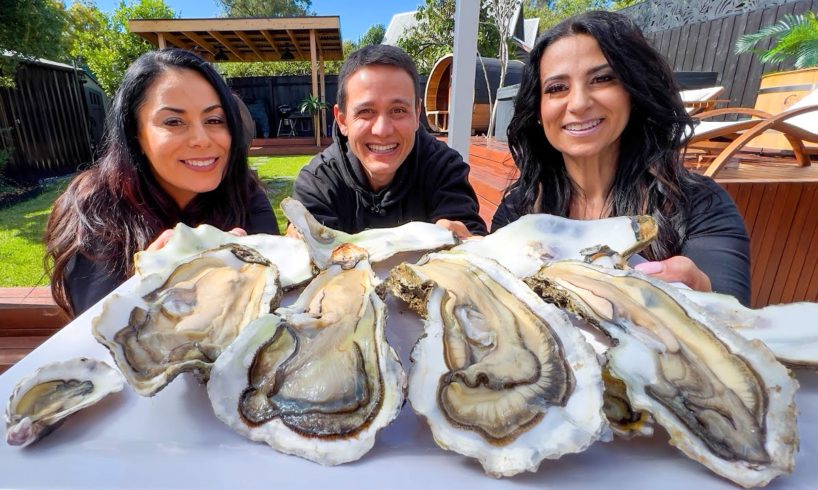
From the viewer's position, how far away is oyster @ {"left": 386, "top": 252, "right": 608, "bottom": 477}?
1.22 feet

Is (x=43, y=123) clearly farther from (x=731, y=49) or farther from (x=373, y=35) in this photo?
(x=373, y=35)

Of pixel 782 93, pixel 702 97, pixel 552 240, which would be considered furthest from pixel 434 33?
pixel 552 240

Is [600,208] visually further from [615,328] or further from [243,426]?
[243,426]

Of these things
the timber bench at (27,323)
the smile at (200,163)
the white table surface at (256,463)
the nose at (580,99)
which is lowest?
the timber bench at (27,323)

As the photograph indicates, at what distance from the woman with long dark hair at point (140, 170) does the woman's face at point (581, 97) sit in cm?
85

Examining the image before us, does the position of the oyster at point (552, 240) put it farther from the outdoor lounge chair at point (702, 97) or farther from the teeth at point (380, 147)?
the outdoor lounge chair at point (702, 97)

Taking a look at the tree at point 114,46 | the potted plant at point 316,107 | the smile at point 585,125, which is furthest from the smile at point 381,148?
the tree at point 114,46

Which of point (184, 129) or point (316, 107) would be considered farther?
point (316, 107)

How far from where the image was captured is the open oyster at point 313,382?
0.38 meters

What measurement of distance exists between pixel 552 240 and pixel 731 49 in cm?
606

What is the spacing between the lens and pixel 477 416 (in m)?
0.40

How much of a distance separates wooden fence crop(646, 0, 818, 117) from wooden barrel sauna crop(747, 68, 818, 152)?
126 centimetres

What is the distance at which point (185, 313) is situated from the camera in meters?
0.55

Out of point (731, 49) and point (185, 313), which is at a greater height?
point (731, 49)
